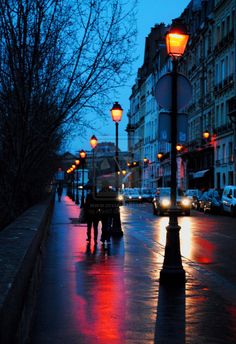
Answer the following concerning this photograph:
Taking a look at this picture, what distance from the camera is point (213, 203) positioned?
44125mm

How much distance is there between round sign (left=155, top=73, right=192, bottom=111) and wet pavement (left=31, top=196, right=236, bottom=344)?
310 centimetres

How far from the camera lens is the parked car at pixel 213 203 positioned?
43.8 meters

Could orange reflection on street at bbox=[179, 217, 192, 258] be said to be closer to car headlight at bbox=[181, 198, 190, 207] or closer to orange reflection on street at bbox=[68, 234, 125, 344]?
orange reflection on street at bbox=[68, 234, 125, 344]

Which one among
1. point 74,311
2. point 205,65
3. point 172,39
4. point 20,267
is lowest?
point 74,311

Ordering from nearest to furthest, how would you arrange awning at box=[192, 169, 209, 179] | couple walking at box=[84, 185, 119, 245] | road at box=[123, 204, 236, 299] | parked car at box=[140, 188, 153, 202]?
road at box=[123, 204, 236, 299]
couple walking at box=[84, 185, 119, 245]
awning at box=[192, 169, 209, 179]
parked car at box=[140, 188, 153, 202]

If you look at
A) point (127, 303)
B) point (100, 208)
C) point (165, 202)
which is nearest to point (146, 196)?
point (165, 202)

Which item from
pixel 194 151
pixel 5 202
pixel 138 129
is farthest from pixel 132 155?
pixel 5 202

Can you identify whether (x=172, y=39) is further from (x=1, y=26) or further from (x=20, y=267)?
(x=20, y=267)

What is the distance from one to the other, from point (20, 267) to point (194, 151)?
64870 millimetres

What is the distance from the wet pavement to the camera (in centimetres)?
742

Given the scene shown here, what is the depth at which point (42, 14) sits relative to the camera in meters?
14.5

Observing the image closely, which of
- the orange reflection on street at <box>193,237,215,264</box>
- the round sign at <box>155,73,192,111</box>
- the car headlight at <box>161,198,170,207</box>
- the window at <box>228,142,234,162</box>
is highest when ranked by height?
the window at <box>228,142,234,162</box>

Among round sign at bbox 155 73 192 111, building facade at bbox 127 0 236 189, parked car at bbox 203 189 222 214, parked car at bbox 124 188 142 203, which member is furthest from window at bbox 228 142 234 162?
round sign at bbox 155 73 192 111

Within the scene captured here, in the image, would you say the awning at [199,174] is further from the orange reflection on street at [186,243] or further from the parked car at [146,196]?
the orange reflection on street at [186,243]
